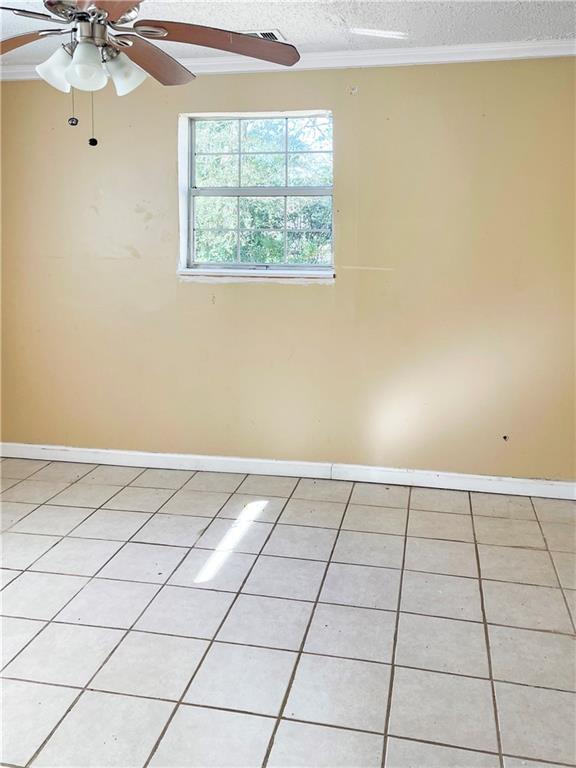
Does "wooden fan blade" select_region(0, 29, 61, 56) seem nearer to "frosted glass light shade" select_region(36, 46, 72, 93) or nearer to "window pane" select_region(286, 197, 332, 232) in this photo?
"frosted glass light shade" select_region(36, 46, 72, 93)

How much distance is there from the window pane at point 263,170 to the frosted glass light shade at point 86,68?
1.97 meters

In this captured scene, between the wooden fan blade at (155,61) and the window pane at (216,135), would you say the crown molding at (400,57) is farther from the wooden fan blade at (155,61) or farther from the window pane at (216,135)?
the wooden fan blade at (155,61)

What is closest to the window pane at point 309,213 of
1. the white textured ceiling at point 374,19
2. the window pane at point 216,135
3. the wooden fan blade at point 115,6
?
the window pane at point 216,135

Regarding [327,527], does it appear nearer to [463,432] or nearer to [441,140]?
[463,432]

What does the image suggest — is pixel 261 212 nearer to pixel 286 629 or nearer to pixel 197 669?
pixel 286 629

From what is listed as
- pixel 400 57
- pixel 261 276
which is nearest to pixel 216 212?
pixel 261 276

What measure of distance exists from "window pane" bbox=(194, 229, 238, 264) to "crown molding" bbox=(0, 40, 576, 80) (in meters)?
0.88

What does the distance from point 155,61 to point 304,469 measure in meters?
2.36

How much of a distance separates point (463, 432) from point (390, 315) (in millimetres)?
752

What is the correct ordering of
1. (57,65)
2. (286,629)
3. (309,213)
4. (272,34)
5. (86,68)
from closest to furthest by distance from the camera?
(86,68), (57,65), (286,629), (272,34), (309,213)

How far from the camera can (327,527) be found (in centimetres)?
319

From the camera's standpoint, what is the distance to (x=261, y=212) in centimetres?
388

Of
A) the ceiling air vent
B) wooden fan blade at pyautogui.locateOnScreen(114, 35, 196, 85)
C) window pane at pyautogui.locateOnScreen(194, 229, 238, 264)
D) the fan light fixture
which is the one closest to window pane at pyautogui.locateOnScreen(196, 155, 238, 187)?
window pane at pyautogui.locateOnScreen(194, 229, 238, 264)

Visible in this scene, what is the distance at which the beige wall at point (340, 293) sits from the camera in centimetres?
349
